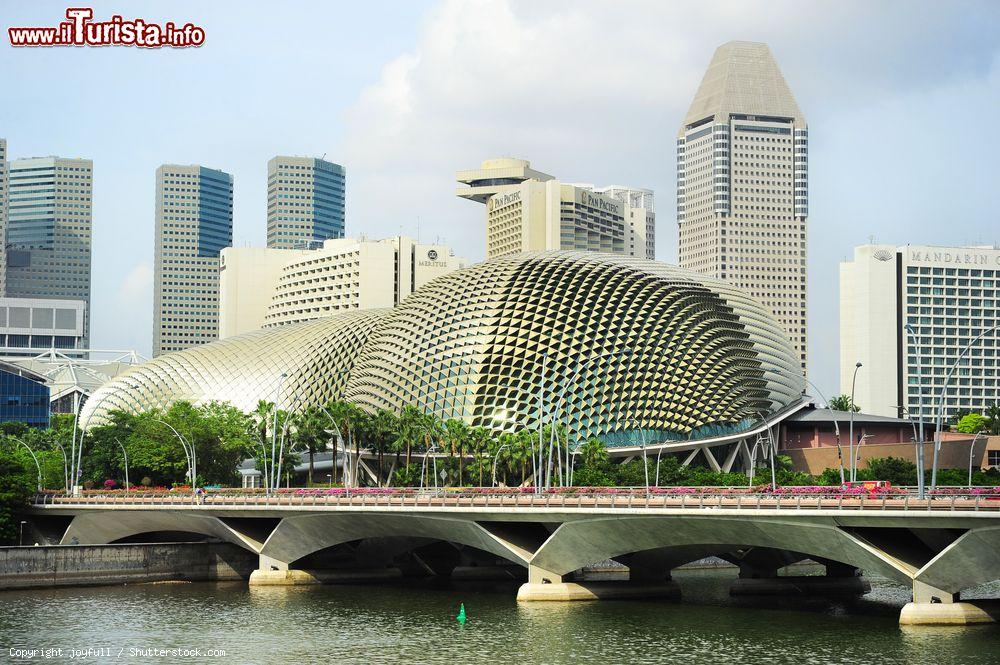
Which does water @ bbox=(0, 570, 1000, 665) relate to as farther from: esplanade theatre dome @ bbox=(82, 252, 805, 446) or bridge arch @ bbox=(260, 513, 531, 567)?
esplanade theatre dome @ bbox=(82, 252, 805, 446)

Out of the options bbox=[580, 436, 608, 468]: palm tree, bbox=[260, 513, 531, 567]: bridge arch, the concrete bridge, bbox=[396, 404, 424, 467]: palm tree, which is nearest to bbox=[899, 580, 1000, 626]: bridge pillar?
the concrete bridge

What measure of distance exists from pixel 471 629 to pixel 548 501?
10.6 metres

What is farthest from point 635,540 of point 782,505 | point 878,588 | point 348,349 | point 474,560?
point 348,349

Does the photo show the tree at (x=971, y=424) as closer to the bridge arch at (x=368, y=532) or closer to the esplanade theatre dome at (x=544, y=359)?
the esplanade theatre dome at (x=544, y=359)

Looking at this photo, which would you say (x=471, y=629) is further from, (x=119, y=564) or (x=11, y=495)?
(x=11, y=495)

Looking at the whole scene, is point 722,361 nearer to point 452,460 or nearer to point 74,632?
point 452,460

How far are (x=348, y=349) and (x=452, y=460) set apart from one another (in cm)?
4157

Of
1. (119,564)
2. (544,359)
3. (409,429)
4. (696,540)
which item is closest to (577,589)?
(696,540)

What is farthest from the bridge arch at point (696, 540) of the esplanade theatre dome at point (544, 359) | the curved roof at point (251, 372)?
the curved roof at point (251, 372)

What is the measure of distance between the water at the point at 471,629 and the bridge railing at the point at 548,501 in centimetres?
579

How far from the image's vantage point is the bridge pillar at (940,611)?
64.4m

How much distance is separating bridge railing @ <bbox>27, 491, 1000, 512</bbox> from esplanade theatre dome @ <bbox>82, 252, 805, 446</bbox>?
98.4ft

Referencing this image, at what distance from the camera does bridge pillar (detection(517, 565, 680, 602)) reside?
80.0 metres

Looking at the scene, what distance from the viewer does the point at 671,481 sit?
11788cm
